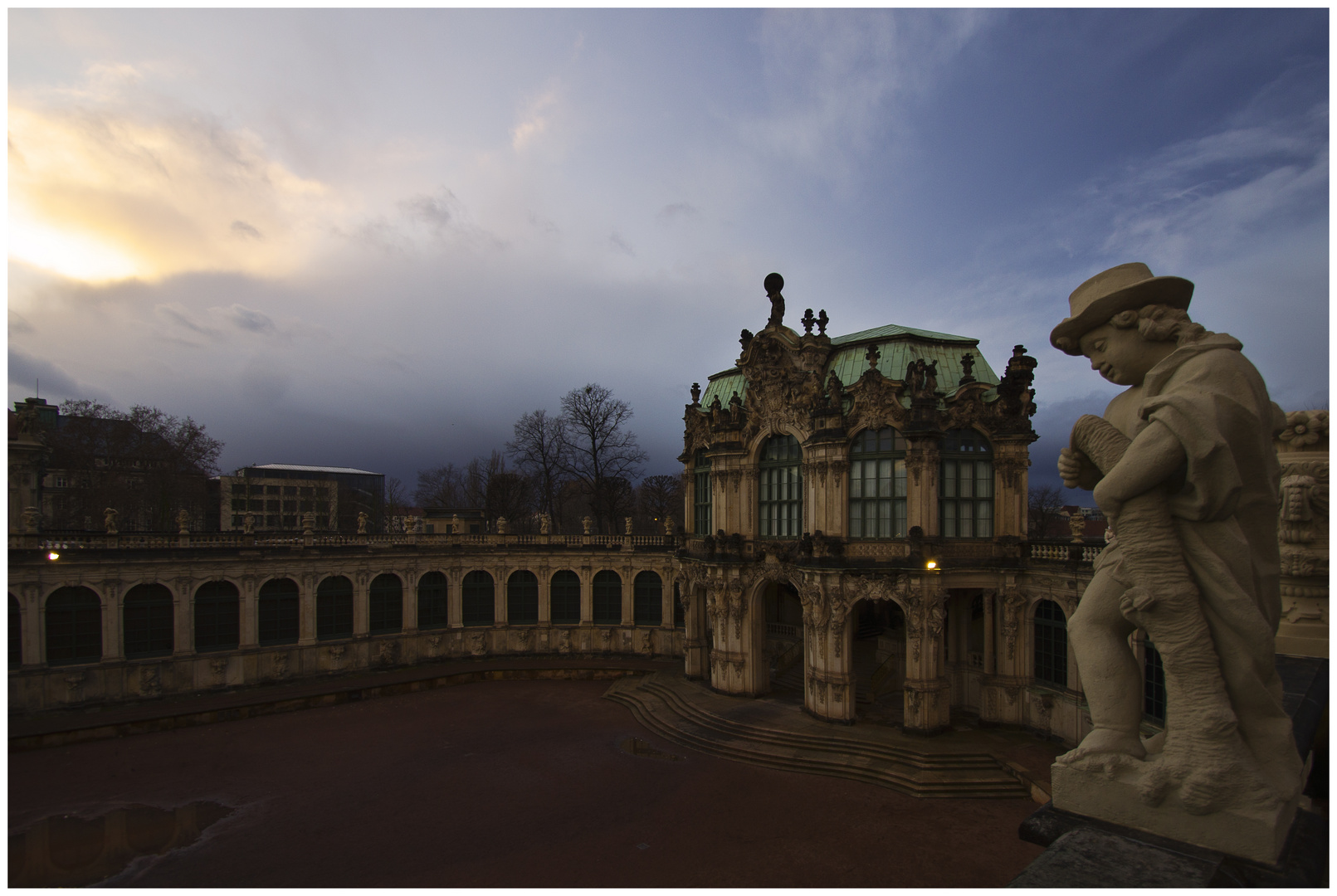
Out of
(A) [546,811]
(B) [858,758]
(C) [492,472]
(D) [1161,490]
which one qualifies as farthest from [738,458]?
(C) [492,472]

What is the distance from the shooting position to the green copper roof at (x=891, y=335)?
2542cm

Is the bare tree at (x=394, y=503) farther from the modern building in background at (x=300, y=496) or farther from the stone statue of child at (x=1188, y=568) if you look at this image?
the stone statue of child at (x=1188, y=568)

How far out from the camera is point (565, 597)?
35.3 meters

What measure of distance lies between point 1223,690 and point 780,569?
21723 millimetres

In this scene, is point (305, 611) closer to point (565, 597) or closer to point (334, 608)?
point (334, 608)

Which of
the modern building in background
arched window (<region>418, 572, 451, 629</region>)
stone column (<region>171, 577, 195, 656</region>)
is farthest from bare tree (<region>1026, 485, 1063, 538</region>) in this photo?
the modern building in background

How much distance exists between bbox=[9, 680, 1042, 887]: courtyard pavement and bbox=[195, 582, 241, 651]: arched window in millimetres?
4412

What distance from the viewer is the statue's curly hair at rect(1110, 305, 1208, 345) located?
455cm

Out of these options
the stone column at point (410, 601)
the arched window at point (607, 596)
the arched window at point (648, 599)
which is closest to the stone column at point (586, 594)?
the arched window at point (607, 596)

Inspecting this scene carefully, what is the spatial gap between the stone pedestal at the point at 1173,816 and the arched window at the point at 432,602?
108ft

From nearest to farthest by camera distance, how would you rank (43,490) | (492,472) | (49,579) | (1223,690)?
(1223,690) < (49,579) < (43,490) < (492,472)

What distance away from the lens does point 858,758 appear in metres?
20.4

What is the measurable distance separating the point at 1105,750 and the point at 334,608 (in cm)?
3330

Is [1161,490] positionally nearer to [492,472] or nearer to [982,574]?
[982,574]
